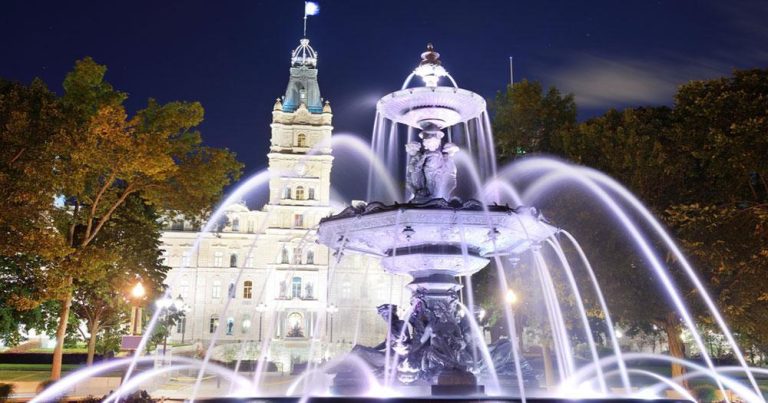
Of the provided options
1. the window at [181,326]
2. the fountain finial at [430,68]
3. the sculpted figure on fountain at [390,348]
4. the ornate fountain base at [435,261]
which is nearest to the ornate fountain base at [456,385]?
the ornate fountain base at [435,261]

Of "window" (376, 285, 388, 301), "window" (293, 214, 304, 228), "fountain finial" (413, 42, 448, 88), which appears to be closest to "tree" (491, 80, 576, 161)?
"fountain finial" (413, 42, 448, 88)

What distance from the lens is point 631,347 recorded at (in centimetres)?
6372

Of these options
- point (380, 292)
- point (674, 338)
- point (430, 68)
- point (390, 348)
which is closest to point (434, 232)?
point (390, 348)

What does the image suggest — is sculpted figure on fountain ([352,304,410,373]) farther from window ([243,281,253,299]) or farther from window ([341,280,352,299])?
window ([243,281,253,299])

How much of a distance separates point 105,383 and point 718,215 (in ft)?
72.2

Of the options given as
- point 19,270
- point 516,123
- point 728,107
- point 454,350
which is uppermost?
point 516,123

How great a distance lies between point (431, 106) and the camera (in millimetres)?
11180

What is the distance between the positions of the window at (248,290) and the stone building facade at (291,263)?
103 mm

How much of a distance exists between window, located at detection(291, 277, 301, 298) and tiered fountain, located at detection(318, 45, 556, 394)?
50299 mm

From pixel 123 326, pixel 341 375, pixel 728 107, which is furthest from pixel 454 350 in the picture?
pixel 123 326

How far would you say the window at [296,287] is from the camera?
60938 millimetres

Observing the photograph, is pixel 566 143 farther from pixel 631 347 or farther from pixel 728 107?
pixel 631 347

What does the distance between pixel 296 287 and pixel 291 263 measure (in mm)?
4105

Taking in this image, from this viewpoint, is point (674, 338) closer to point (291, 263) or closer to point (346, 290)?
point (291, 263)
